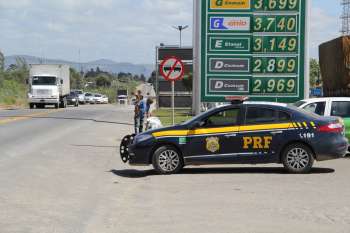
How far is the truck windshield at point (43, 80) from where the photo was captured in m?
55.2

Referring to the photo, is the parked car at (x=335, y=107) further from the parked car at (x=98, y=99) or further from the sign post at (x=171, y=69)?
the parked car at (x=98, y=99)

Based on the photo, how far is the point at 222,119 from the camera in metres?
13.9

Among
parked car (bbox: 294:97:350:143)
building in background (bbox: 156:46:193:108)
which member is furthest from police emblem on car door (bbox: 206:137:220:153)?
building in background (bbox: 156:46:193:108)

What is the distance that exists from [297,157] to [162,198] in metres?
4.13

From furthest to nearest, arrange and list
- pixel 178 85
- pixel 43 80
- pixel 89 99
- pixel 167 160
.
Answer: pixel 89 99 < pixel 178 85 < pixel 43 80 < pixel 167 160

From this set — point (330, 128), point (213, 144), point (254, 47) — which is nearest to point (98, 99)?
point (254, 47)

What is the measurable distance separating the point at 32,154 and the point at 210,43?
25.6 feet

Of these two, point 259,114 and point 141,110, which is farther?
point 141,110

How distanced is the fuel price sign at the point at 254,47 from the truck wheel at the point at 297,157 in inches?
353

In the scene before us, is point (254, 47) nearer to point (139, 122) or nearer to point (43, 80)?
point (139, 122)

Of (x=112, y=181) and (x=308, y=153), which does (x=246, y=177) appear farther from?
(x=112, y=181)

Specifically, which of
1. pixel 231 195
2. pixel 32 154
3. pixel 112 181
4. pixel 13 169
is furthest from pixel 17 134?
pixel 231 195

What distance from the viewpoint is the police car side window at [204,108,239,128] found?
1380 cm

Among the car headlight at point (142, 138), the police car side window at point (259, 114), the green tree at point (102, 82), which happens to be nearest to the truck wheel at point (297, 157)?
the police car side window at point (259, 114)
